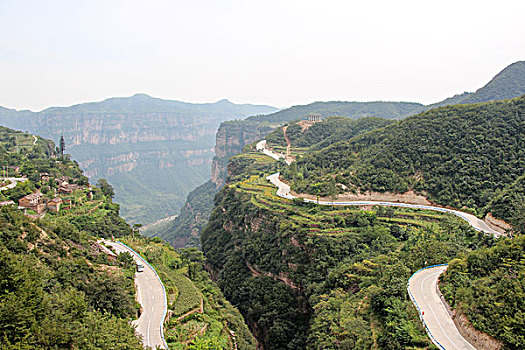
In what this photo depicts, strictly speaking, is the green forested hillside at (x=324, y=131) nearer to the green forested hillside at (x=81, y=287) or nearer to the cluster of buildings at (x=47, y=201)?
the green forested hillside at (x=81, y=287)

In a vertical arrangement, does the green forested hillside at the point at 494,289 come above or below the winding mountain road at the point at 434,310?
above

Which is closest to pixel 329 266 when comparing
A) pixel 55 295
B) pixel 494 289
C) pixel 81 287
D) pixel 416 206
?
pixel 416 206

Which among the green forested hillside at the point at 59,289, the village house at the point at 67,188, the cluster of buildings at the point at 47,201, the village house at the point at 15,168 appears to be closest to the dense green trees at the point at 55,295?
the green forested hillside at the point at 59,289

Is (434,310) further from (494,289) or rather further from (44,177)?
(44,177)

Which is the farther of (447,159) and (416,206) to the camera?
(447,159)

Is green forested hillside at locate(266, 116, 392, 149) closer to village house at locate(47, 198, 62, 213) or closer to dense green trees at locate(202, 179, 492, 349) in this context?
dense green trees at locate(202, 179, 492, 349)

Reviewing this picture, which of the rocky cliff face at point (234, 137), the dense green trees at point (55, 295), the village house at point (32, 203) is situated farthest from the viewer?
the rocky cliff face at point (234, 137)

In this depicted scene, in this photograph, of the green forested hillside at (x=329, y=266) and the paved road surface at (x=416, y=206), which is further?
the paved road surface at (x=416, y=206)
